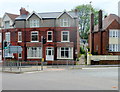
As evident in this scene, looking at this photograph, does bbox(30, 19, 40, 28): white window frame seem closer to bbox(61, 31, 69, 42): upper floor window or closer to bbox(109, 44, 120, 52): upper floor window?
bbox(61, 31, 69, 42): upper floor window

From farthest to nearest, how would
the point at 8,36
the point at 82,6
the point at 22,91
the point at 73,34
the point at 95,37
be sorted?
the point at 82,6, the point at 95,37, the point at 8,36, the point at 73,34, the point at 22,91

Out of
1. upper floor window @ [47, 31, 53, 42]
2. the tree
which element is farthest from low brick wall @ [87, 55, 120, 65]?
the tree

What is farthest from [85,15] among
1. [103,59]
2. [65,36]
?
[103,59]

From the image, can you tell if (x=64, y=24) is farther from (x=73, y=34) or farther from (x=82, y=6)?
(x=82, y=6)

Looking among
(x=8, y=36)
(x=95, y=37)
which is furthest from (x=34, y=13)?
(x=95, y=37)

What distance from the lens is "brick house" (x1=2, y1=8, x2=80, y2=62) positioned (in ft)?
139

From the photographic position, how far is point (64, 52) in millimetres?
42406

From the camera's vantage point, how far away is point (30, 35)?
44.2 meters

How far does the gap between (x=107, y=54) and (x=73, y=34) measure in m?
7.65

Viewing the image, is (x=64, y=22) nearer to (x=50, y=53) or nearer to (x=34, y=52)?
(x=50, y=53)

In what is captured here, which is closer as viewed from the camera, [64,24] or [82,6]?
[64,24]

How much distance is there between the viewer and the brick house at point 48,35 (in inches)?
1670

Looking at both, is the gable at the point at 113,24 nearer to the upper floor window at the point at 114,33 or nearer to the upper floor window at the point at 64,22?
the upper floor window at the point at 114,33

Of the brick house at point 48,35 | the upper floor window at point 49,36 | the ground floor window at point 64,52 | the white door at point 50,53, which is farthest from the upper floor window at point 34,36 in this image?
the ground floor window at point 64,52
